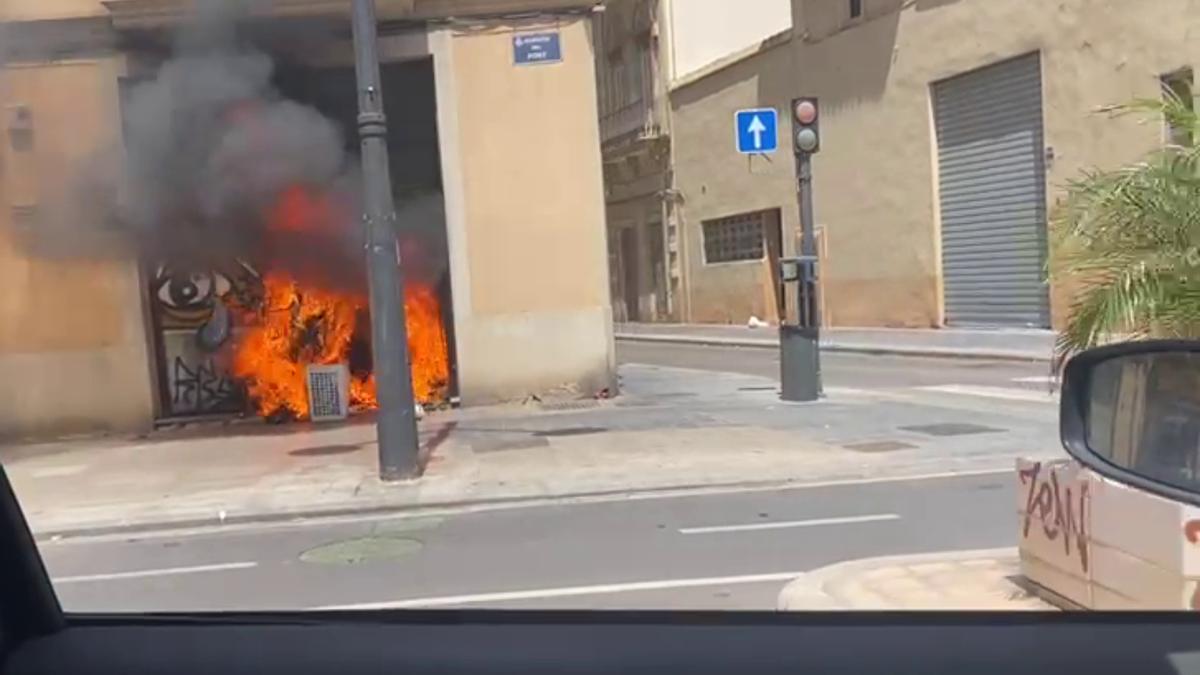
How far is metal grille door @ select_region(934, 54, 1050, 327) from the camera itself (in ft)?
69.3

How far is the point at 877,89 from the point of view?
25219mm

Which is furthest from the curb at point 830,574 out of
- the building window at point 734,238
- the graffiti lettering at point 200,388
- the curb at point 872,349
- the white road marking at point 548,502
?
the building window at point 734,238

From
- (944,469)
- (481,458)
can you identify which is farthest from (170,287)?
(944,469)

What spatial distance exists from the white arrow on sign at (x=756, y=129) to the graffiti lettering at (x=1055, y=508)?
9099mm

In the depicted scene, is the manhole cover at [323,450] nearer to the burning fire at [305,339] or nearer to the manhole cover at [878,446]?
the burning fire at [305,339]

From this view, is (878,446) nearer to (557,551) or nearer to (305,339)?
(557,551)

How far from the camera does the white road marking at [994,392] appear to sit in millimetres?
12844

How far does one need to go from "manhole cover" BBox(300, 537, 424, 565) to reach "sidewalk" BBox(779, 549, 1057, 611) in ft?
7.89

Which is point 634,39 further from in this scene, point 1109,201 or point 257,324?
point 1109,201

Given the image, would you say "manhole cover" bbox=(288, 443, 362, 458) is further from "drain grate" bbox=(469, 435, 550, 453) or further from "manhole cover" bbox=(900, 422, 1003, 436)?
"manhole cover" bbox=(900, 422, 1003, 436)

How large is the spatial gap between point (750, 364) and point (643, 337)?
1027 centimetres

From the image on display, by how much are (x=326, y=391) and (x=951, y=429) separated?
646 centimetres

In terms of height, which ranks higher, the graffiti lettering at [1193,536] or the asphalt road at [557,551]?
the graffiti lettering at [1193,536]

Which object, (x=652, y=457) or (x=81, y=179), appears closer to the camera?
(x=652, y=457)
